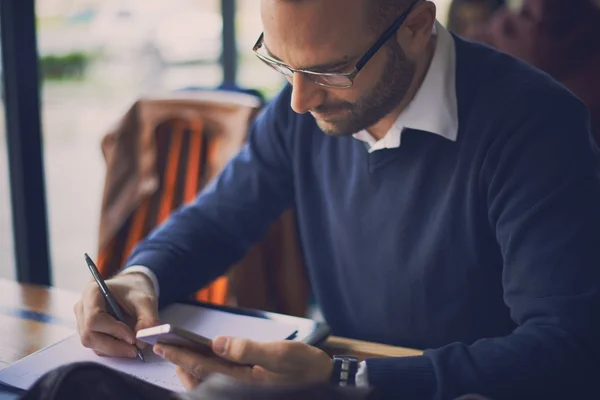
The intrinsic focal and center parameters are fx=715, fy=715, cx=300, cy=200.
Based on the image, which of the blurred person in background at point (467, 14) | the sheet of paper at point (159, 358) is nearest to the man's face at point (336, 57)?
the sheet of paper at point (159, 358)

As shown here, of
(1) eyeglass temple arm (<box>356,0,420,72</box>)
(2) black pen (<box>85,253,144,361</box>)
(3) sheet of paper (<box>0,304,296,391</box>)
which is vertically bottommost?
(3) sheet of paper (<box>0,304,296,391</box>)

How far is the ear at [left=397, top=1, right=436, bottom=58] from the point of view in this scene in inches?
47.0

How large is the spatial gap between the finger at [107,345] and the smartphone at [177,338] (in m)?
0.15

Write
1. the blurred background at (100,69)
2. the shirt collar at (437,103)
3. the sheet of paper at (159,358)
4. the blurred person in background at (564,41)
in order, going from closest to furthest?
the sheet of paper at (159,358) → the shirt collar at (437,103) → the blurred person in background at (564,41) → the blurred background at (100,69)

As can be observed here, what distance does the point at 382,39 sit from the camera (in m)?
1.17

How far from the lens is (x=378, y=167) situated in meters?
1.31

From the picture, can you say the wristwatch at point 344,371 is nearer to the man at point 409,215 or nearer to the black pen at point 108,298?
the man at point 409,215

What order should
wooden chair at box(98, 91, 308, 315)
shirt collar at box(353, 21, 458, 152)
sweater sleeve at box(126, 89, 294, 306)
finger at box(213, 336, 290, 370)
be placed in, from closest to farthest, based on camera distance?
finger at box(213, 336, 290, 370), shirt collar at box(353, 21, 458, 152), sweater sleeve at box(126, 89, 294, 306), wooden chair at box(98, 91, 308, 315)

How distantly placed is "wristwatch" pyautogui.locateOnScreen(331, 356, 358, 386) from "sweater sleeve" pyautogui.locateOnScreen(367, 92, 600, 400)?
23 mm

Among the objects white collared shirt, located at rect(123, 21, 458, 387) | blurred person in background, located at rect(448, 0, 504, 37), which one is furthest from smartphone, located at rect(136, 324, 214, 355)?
blurred person in background, located at rect(448, 0, 504, 37)

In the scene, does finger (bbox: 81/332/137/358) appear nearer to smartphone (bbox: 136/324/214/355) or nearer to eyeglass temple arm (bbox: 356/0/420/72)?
smartphone (bbox: 136/324/214/355)

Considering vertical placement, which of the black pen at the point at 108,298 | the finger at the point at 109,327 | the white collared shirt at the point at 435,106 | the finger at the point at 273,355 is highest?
the white collared shirt at the point at 435,106

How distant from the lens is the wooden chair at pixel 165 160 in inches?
72.7

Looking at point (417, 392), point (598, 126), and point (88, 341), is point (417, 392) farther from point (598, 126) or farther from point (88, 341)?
point (598, 126)
